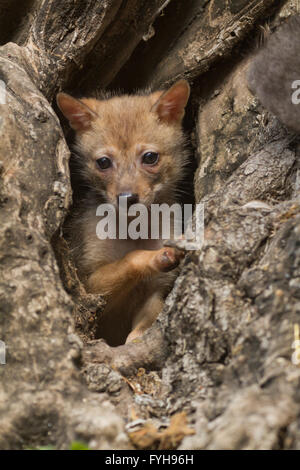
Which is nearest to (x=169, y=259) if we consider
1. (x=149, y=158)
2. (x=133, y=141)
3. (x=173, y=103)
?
(x=149, y=158)

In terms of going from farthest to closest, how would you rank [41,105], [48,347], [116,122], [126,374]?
[116,122] < [41,105] < [126,374] < [48,347]

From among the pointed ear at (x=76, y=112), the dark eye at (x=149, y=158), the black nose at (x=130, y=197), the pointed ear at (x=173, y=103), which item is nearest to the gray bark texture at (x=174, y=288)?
the pointed ear at (x=76, y=112)

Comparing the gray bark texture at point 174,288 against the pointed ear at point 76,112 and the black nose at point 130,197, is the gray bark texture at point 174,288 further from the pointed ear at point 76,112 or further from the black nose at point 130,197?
the black nose at point 130,197

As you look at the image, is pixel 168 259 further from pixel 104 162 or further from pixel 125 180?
pixel 104 162

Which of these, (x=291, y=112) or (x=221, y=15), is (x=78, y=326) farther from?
(x=221, y=15)

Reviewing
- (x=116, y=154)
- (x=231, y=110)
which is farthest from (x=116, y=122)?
(x=231, y=110)

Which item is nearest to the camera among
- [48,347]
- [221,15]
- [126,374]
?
[48,347]
